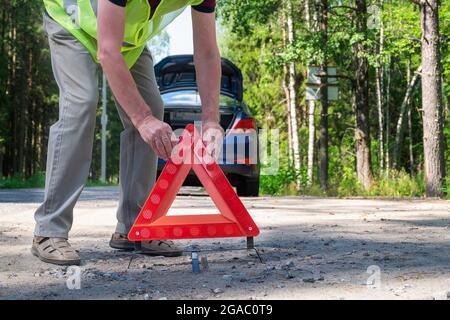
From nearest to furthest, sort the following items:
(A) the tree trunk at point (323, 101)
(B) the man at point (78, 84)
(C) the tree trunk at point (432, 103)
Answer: (B) the man at point (78, 84) < (C) the tree trunk at point (432, 103) < (A) the tree trunk at point (323, 101)

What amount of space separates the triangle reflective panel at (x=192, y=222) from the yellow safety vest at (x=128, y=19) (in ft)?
2.26

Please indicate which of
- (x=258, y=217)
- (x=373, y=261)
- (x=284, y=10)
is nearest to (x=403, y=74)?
(x=284, y=10)

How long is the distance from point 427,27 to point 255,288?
1064cm

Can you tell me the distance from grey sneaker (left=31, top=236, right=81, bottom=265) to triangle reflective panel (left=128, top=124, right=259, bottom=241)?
0.37 meters

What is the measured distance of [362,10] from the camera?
17.8 metres

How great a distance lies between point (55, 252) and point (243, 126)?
6.68 metres

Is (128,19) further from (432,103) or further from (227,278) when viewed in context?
(432,103)

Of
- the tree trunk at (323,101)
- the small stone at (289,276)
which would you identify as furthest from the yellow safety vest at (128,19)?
the tree trunk at (323,101)

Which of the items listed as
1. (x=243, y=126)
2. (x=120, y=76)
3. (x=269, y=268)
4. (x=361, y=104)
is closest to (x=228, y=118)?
(x=243, y=126)

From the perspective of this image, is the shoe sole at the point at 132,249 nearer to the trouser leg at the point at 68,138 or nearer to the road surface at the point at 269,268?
the road surface at the point at 269,268

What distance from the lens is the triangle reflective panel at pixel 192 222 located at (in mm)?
3537

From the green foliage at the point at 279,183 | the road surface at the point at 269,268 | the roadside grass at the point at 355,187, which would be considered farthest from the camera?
the green foliage at the point at 279,183

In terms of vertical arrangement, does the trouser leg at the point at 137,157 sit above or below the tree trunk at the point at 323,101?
below
